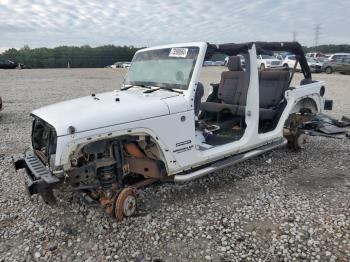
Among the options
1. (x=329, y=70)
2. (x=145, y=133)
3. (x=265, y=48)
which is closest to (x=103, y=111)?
(x=145, y=133)

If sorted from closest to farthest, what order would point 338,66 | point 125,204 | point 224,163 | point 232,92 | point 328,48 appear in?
point 125,204, point 224,163, point 232,92, point 338,66, point 328,48

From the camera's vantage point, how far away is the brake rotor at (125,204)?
387 cm

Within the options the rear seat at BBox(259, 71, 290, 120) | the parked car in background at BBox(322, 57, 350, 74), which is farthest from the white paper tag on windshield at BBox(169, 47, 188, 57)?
the parked car in background at BBox(322, 57, 350, 74)

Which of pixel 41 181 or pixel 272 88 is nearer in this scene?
pixel 41 181

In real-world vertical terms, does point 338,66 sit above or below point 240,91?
above

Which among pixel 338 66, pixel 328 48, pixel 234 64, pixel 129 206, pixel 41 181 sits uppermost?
pixel 328 48

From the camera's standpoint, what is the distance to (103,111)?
3.76 metres

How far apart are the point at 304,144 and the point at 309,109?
0.72 m

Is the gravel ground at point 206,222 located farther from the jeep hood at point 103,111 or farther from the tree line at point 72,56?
the tree line at point 72,56

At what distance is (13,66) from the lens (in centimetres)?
4009

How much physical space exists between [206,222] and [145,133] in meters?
1.26

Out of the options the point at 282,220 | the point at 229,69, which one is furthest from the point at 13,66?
the point at 282,220

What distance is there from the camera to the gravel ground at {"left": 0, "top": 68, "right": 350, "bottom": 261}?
346 centimetres

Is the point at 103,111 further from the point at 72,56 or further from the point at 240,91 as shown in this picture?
the point at 72,56
